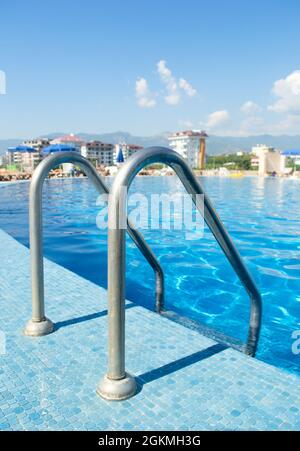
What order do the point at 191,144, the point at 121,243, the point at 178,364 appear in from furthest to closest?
the point at 191,144, the point at 178,364, the point at 121,243

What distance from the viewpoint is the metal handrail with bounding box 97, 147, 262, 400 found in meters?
1.81

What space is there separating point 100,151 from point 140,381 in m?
111

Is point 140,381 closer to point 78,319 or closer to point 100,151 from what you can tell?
point 78,319

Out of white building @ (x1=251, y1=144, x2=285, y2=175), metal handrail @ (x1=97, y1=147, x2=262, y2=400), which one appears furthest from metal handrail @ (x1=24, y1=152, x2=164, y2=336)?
white building @ (x1=251, y1=144, x2=285, y2=175)

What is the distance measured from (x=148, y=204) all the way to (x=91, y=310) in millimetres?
14871

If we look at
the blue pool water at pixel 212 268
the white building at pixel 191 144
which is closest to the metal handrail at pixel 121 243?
the blue pool water at pixel 212 268

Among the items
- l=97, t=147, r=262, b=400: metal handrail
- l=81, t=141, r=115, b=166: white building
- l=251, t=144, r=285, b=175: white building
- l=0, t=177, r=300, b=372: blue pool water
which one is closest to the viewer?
l=97, t=147, r=262, b=400: metal handrail

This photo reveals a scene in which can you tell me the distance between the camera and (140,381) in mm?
2227

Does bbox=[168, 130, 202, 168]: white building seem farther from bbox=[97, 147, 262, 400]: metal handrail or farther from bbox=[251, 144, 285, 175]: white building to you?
bbox=[97, 147, 262, 400]: metal handrail

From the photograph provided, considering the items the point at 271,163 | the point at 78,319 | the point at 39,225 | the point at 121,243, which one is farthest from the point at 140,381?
the point at 271,163

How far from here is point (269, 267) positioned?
7039 mm

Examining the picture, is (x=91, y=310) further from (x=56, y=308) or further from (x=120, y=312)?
(x=120, y=312)

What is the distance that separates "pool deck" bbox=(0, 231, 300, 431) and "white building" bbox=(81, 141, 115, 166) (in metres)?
103

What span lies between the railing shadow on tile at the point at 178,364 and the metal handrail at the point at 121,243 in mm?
171
